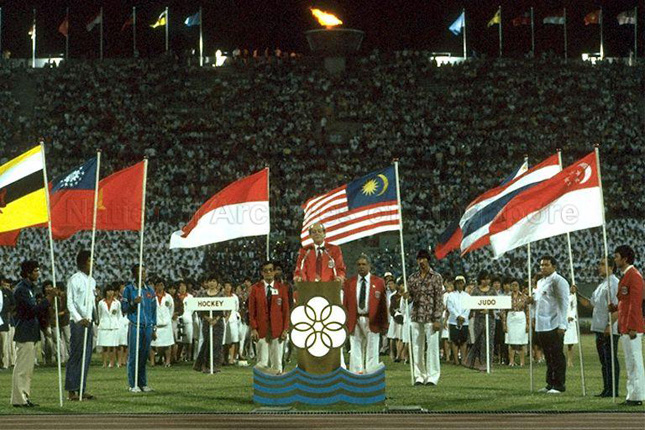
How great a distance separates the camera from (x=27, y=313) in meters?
17.5

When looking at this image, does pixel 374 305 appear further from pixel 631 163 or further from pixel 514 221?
pixel 631 163

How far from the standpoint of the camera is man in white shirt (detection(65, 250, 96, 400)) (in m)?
18.2

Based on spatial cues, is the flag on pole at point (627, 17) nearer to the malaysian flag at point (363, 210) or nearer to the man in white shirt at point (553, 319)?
the malaysian flag at point (363, 210)

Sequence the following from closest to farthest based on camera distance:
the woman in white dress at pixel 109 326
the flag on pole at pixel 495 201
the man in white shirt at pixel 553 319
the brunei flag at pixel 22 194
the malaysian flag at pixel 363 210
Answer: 1. the brunei flag at pixel 22 194
2. the man in white shirt at pixel 553 319
3. the flag on pole at pixel 495 201
4. the malaysian flag at pixel 363 210
5. the woman in white dress at pixel 109 326

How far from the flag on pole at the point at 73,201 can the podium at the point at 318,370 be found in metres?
3.72

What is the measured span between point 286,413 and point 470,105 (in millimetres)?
40948

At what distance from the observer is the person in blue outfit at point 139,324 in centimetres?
2053

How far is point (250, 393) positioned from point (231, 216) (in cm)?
373

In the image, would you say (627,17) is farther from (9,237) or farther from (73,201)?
(9,237)

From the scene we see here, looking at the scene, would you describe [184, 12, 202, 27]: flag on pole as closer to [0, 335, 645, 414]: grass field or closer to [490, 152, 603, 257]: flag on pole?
[0, 335, 645, 414]: grass field

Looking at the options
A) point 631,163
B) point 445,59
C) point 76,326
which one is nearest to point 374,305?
point 76,326

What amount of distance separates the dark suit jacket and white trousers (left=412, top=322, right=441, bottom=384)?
6087mm

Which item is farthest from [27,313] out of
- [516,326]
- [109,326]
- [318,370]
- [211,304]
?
[516,326]

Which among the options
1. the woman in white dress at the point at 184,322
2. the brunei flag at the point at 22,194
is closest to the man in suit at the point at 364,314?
the brunei flag at the point at 22,194
